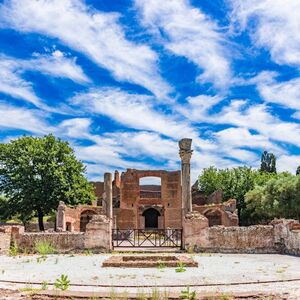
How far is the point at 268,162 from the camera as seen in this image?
7769cm

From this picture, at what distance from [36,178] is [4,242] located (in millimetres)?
19588

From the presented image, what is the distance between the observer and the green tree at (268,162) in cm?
7681

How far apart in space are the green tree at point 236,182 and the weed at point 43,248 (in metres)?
37.5

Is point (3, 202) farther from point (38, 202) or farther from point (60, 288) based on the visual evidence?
point (60, 288)

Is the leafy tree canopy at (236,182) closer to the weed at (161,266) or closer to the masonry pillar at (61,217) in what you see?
the masonry pillar at (61,217)

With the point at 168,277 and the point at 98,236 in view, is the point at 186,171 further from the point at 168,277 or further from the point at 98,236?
the point at 168,277

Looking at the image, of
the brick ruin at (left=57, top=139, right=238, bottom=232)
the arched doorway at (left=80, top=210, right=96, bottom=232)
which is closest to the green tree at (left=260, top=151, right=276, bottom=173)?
the brick ruin at (left=57, top=139, right=238, bottom=232)

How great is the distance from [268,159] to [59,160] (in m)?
45.5

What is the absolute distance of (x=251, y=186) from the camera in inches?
2328

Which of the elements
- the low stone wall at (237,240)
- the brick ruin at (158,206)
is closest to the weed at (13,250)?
the low stone wall at (237,240)

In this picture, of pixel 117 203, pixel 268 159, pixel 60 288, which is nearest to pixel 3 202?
pixel 117 203

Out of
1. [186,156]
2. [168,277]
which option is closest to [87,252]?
[186,156]

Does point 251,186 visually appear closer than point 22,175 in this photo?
No

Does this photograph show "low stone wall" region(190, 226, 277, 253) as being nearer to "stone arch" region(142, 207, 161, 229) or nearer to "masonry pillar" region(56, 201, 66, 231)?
"masonry pillar" region(56, 201, 66, 231)
